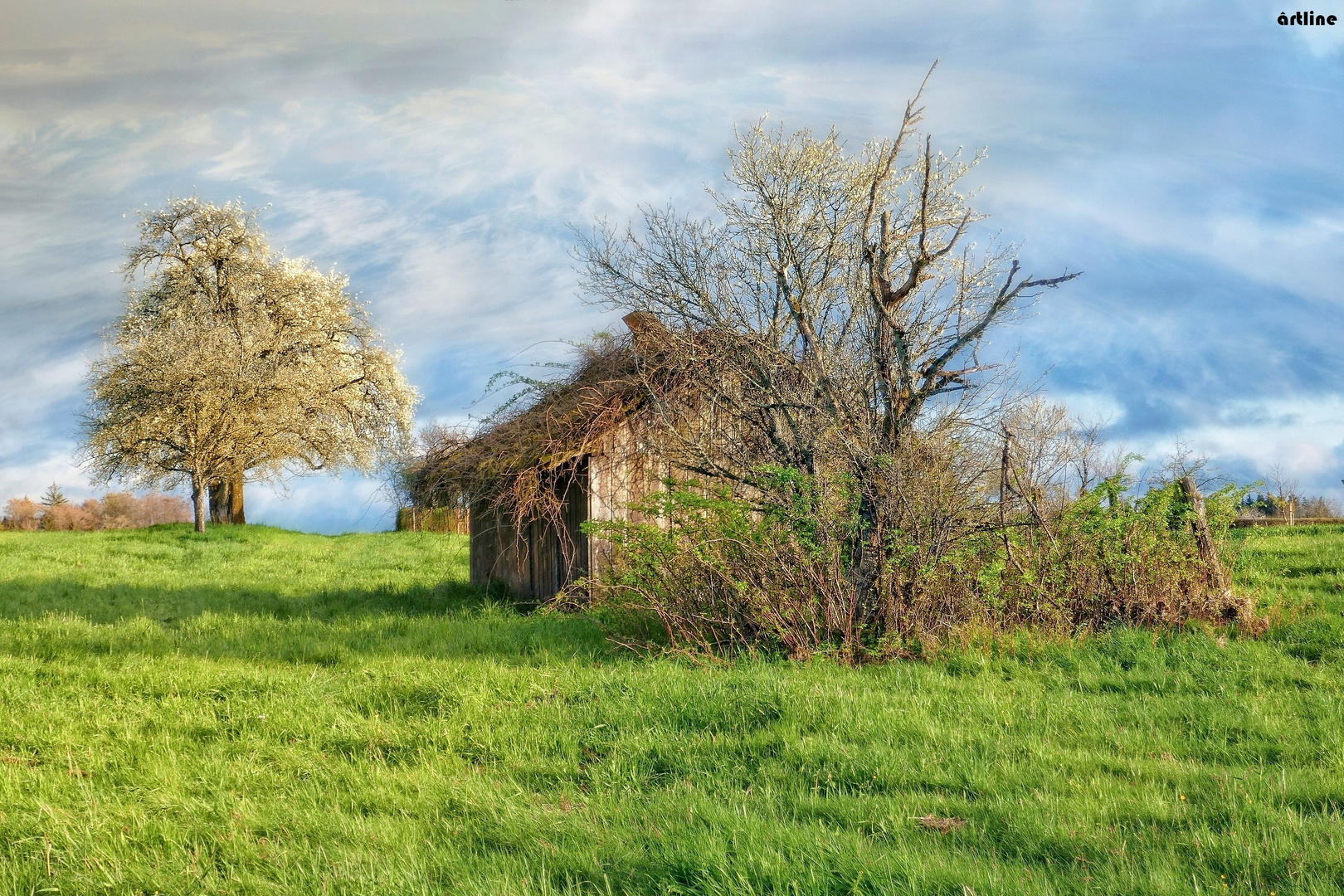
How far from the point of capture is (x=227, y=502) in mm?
32938

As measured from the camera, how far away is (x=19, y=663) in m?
8.76

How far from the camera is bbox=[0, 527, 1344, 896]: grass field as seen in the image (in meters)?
3.74

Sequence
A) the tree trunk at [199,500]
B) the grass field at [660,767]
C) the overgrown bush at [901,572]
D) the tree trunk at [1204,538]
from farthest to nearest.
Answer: the tree trunk at [199,500] → the tree trunk at [1204,538] → the overgrown bush at [901,572] → the grass field at [660,767]

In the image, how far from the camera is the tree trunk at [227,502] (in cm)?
3266

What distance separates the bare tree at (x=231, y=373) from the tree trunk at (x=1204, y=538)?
87.1 feet

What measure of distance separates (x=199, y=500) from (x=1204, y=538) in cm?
2781

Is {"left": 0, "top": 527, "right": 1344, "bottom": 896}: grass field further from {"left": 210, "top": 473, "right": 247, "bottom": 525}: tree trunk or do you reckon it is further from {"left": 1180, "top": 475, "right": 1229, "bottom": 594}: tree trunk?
{"left": 210, "top": 473, "right": 247, "bottom": 525}: tree trunk

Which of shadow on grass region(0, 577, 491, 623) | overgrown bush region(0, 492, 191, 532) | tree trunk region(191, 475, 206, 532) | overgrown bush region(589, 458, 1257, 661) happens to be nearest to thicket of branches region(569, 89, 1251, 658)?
overgrown bush region(589, 458, 1257, 661)

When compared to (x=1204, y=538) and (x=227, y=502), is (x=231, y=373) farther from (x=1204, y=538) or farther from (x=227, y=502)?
(x=1204, y=538)

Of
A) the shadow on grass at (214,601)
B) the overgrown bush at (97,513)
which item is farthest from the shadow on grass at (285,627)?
the overgrown bush at (97,513)

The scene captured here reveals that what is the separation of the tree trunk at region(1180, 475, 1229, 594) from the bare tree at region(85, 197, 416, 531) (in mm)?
26541

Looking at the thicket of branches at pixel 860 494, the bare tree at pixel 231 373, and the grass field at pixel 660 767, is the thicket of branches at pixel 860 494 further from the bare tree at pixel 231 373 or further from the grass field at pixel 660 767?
the bare tree at pixel 231 373

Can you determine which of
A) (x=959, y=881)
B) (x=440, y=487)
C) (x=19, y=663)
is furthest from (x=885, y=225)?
(x=19, y=663)

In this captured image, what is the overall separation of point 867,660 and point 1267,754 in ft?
10.6
